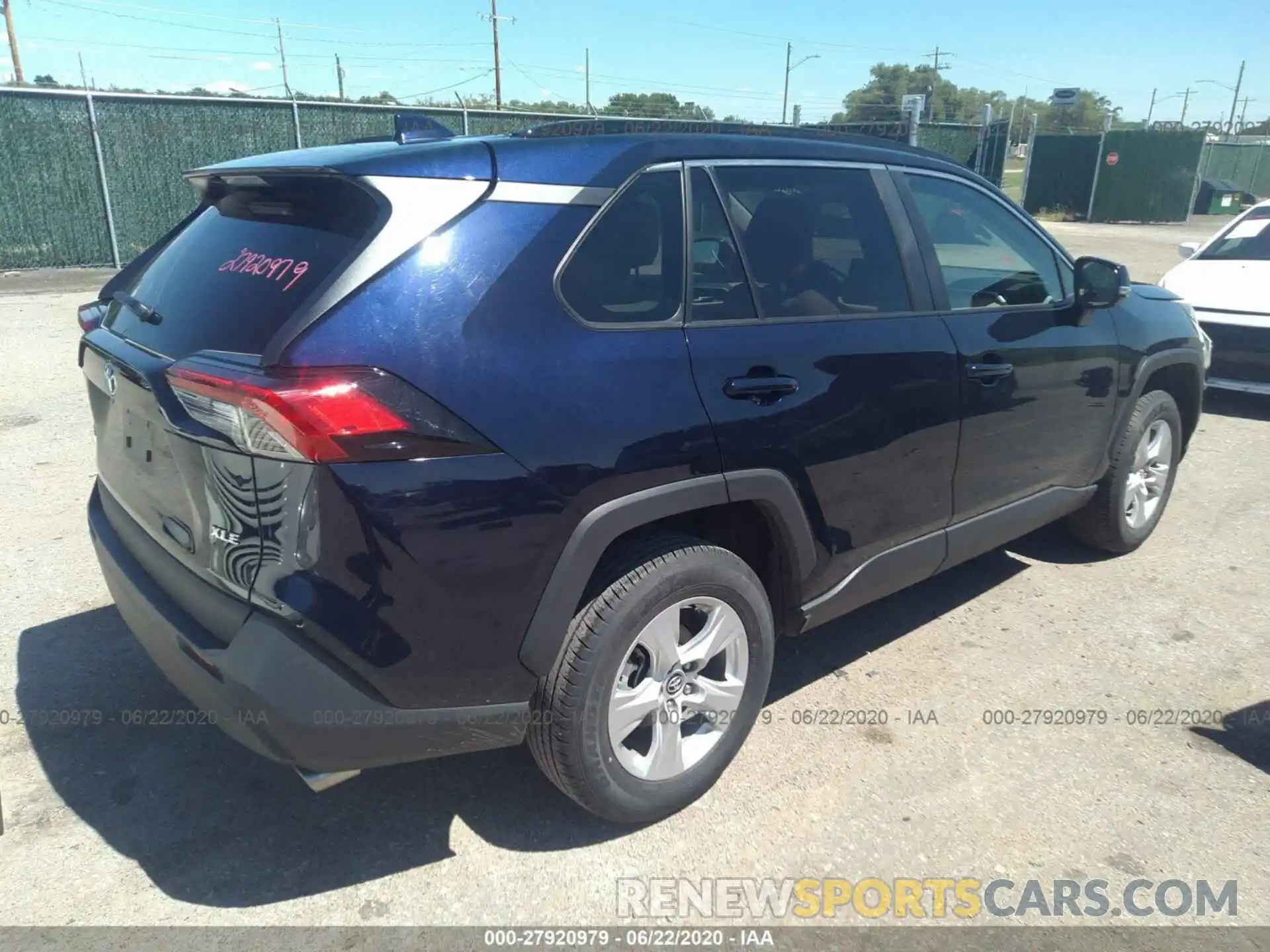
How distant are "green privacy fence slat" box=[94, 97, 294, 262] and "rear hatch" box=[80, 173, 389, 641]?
40.8 ft

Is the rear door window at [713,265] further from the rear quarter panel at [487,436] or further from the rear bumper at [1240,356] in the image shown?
the rear bumper at [1240,356]

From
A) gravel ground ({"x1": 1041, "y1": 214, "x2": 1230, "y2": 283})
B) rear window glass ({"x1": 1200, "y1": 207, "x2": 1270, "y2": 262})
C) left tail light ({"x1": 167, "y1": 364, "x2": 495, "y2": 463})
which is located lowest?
gravel ground ({"x1": 1041, "y1": 214, "x2": 1230, "y2": 283})

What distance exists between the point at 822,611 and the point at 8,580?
3.50 meters

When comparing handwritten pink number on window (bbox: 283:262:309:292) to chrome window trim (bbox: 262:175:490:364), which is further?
handwritten pink number on window (bbox: 283:262:309:292)

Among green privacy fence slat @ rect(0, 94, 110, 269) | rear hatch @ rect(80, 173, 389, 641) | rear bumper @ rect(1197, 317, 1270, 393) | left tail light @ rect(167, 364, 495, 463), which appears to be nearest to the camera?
left tail light @ rect(167, 364, 495, 463)

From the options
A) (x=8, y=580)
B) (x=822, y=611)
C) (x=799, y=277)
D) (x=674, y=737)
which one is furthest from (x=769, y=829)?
(x=8, y=580)

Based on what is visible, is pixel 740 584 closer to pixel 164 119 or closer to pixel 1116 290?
pixel 1116 290

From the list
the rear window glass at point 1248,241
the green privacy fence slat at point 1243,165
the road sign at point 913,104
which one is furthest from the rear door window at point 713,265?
the green privacy fence slat at point 1243,165

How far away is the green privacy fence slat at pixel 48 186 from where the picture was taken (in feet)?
40.9

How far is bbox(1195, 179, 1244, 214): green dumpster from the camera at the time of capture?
29.2 m

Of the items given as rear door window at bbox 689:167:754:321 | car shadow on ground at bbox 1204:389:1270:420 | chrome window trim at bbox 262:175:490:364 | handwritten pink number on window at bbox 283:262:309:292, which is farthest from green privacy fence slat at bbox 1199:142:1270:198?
handwritten pink number on window at bbox 283:262:309:292

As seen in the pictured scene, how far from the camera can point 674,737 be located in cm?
271

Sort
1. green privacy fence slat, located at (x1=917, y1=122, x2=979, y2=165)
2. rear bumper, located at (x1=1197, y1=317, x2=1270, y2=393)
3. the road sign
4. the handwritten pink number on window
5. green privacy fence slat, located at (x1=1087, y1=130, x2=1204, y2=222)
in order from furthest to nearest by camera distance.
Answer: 1. green privacy fence slat, located at (x1=1087, y1=130, x2=1204, y2=222)
2. green privacy fence slat, located at (x1=917, y1=122, x2=979, y2=165)
3. the road sign
4. rear bumper, located at (x1=1197, y1=317, x2=1270, y2=393)
5. the handwritten pink number on window

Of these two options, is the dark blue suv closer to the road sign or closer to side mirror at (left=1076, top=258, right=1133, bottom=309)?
side mirror at (left=1076, top=258, right=1133, bottom=309)
